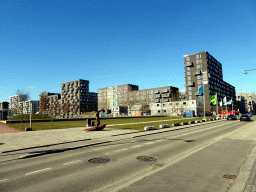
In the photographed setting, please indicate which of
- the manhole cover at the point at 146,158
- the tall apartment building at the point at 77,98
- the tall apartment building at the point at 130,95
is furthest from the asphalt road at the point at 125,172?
the tall apartment building at the point at 77,98

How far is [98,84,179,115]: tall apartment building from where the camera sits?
4975 inches

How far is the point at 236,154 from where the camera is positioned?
9.91 m

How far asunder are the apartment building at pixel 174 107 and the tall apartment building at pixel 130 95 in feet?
63.9

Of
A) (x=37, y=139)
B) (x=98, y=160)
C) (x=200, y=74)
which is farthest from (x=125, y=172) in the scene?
(x=200, y=74)

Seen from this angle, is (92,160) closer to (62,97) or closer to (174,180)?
(174,180)

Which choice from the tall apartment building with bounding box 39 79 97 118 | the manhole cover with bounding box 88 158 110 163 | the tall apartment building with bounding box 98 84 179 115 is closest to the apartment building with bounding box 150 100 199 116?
the tall apartment building with bounding box 98 84 179 115

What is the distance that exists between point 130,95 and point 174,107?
6047 centimetres

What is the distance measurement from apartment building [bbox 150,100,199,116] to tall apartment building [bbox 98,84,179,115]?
19468 millimetres

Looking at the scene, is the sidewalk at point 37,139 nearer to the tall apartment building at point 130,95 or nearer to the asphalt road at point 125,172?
the asphalt road at point 125,172

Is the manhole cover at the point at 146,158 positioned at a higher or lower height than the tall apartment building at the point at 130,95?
lower

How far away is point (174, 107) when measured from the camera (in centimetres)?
9019

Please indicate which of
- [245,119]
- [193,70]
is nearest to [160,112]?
[193,70]

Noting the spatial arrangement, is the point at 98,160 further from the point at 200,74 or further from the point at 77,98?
the point at 77,98

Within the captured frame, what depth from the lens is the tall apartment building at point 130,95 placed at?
12638 centimetres
